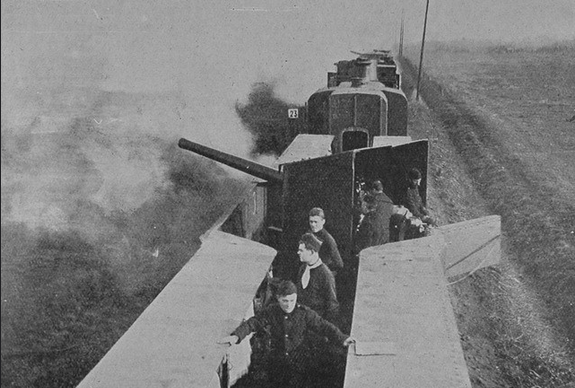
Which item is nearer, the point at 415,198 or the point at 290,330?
the point at 290,330

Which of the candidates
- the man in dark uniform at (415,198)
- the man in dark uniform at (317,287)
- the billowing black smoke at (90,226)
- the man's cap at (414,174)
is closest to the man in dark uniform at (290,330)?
the man in dark uniform at (317,287)

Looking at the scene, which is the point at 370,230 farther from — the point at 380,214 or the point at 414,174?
the point at 414,174

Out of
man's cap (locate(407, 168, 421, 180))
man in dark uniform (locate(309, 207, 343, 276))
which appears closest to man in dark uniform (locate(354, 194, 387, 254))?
man's cap (locate(407, 168, 421, 180))

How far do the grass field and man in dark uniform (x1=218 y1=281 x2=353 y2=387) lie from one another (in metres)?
2.46

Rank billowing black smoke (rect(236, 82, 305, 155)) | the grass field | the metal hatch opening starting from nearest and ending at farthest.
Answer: the grass field
the metal hatch opening
billowing black smoke (rect(236, 82, 305, 155))

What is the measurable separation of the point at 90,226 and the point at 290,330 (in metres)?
9.66

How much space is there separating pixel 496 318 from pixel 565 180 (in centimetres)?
735

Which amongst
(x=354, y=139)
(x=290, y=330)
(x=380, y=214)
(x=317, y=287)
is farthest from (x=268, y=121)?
(x=290, y=330)

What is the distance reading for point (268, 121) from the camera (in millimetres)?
25484

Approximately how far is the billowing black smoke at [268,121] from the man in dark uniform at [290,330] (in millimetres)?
12307

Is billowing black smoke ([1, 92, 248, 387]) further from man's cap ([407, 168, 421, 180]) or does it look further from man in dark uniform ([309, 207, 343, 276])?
man's cap ([407, 168, 421, 180])

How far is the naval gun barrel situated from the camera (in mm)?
8039

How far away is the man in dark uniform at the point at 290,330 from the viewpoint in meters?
5.08

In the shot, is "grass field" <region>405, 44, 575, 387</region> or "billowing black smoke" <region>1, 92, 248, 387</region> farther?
"billowing black smoke" <region>1, 92, 248, 387</region>
